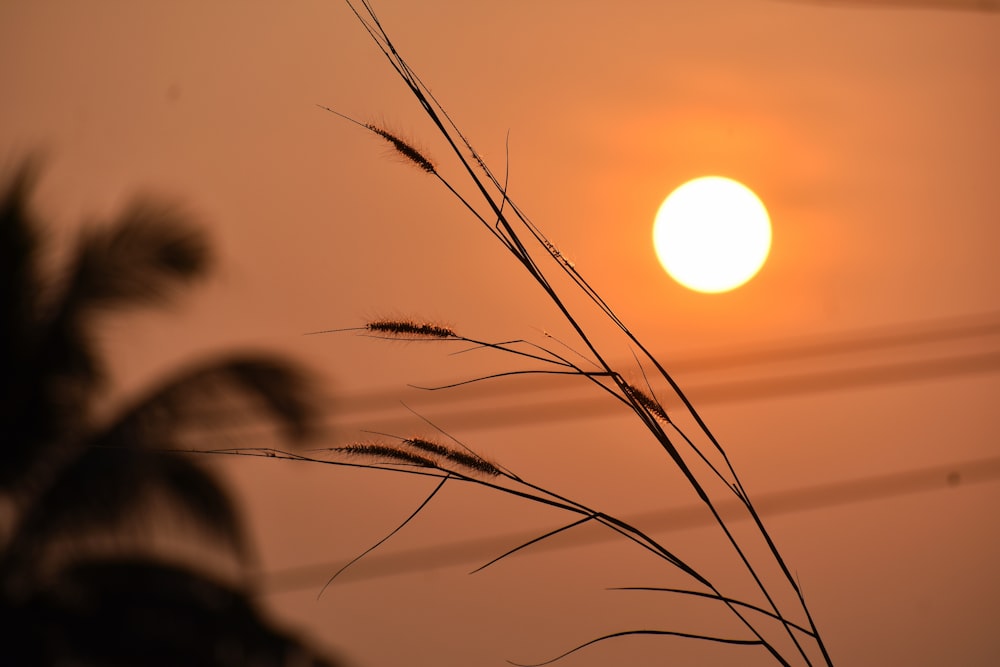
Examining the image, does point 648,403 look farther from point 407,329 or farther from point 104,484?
point 104,484

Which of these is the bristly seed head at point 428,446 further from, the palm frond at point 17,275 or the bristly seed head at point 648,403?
the palm frond at point 17,275

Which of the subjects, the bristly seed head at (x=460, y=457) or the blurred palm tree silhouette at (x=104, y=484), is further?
the blurred palm tree silhouette at (x=104, y=484)

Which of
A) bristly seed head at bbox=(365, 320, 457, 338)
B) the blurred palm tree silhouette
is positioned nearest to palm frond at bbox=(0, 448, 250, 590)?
the blurred palm tree silhouette

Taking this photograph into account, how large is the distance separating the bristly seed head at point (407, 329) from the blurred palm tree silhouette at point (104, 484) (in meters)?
5.28

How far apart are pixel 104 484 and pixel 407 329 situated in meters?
6.05

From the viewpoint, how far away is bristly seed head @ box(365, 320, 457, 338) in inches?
Result: 46.1

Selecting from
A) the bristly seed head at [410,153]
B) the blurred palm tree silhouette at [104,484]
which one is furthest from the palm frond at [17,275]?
the bristly seed head at [410,153]

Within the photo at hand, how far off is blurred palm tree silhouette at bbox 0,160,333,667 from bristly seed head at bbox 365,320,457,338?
5.28 meters

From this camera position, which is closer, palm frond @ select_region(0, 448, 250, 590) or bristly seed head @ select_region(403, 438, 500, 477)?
bristly seed head @ select_region(403, 438, 500, 477)

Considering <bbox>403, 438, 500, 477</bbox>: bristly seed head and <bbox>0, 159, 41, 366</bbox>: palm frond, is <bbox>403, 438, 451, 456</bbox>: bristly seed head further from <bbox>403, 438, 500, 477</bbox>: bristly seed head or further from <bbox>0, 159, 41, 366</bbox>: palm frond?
<bbox>0, 159, 41, 366</bbox>: palm frond

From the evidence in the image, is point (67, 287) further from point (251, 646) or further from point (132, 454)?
point (251, 646)

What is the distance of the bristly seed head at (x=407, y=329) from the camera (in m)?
1.17

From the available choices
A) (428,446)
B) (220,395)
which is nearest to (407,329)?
(428,446)

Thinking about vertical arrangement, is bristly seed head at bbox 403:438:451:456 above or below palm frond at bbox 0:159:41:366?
below
